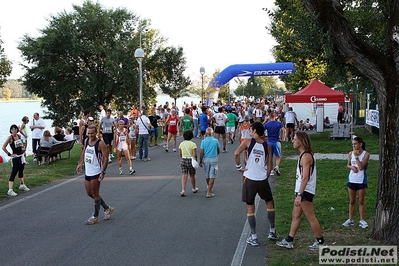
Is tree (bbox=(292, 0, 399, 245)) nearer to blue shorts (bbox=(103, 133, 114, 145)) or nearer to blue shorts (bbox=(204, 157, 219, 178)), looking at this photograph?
blue shorts (bbox=(204, 157, 219, 178))

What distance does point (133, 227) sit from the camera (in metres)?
8.17

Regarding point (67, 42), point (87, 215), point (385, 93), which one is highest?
point (67, 42)

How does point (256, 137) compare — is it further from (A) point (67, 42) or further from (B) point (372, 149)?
(A) point (67, 42)

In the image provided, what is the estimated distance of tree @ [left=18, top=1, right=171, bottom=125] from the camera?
33.6m

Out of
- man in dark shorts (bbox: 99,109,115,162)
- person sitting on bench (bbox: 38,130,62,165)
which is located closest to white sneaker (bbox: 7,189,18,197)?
person sitting on bench (bbox: 38,130,62,165)

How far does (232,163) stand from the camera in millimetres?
15922

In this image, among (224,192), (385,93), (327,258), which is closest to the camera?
(327,258)

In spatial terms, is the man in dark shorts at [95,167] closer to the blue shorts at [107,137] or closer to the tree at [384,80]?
the tree at [384,80]

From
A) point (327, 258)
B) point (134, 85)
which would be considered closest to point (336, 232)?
point (327, 258)

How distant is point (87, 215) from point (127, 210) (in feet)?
2.61

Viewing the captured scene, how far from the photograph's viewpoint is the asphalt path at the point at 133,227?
657cm

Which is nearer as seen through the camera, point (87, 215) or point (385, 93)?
point (385, 93)

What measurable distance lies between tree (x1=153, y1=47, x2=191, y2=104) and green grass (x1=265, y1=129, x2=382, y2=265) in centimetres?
2476

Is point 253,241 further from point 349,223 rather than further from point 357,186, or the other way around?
point 357,186
